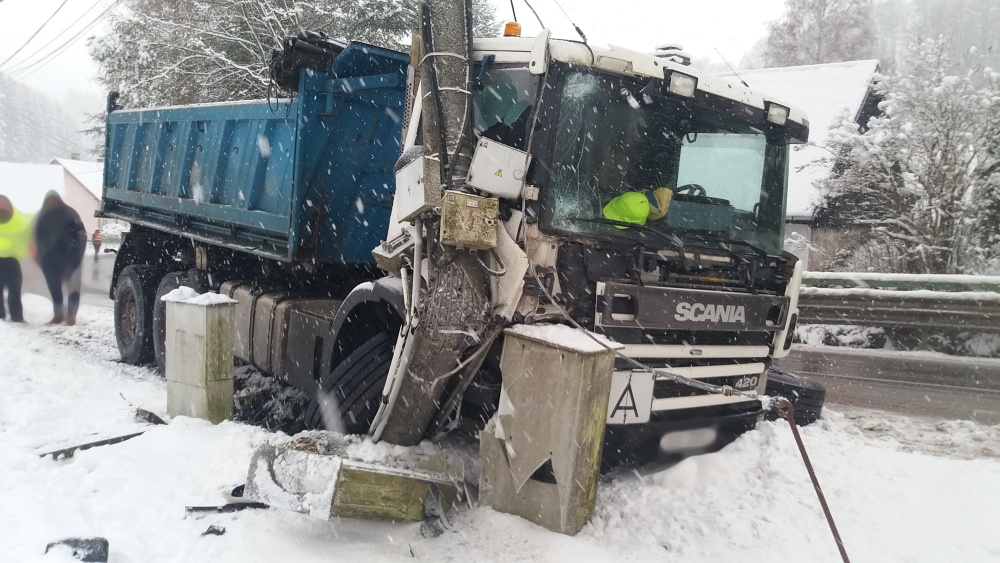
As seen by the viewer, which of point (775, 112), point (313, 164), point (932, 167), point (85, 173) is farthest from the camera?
point (85, 173)

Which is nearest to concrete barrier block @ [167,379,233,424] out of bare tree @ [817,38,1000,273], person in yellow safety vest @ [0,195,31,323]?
person in yellow safety vest @ [0,195,31,323]

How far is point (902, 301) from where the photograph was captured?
824 centimetres

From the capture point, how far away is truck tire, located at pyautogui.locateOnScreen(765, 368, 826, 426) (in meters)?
5.04

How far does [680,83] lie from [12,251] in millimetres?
10641

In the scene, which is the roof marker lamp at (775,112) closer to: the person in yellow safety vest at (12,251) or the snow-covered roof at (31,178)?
the person in yellow safety vest at (12,251)

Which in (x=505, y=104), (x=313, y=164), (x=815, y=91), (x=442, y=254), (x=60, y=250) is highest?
(x=815, y=91)

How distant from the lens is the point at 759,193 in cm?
423

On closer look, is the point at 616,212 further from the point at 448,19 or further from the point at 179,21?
the point at 179,21

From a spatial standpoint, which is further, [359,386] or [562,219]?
[359,386]

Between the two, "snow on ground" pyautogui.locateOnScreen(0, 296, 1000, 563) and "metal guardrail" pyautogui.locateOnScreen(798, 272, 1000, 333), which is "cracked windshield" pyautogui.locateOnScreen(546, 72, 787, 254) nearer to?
"snow on ground" pyautogui.locateOnScreen(0, 296, 1000, 563)

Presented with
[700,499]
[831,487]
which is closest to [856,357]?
[831,487]

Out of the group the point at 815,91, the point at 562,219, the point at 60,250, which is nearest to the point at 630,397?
the point at 562,219

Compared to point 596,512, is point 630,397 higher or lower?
higher

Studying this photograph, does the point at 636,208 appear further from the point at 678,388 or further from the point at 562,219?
the point at 678,388
